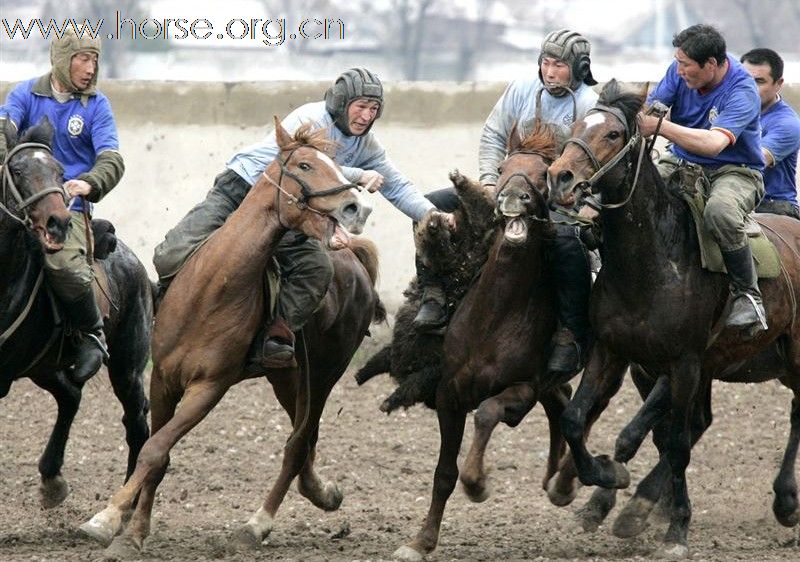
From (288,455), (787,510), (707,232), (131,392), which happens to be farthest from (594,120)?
(131,392)

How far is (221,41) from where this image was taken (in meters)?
15.0

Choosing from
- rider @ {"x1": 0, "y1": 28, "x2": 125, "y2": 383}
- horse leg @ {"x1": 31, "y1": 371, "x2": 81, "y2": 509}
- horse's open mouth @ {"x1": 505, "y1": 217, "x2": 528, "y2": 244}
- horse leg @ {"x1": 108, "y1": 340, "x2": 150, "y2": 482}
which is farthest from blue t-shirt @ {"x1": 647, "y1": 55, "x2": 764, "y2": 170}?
horse leg @ {"x1": 31, "y1": 371, "x2": 81, "y2": 509}

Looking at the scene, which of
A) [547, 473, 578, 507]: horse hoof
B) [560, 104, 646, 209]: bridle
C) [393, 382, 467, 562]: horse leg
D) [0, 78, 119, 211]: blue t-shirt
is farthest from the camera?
[547, 473, 578, 507]: horse hoof

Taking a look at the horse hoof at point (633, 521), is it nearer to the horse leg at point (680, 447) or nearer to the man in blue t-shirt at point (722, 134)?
the horse leg at point (680, 447)

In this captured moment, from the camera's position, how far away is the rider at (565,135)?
331 inches

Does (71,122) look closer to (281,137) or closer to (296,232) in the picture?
(281,137)

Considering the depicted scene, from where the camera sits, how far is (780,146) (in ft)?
33.1

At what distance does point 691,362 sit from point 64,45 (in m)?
3.75

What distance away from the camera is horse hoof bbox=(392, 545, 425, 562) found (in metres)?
8.10

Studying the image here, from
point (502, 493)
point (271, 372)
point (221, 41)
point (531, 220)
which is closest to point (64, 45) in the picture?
point (271, 372)

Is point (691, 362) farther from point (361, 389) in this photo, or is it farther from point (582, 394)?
point (361, 389)

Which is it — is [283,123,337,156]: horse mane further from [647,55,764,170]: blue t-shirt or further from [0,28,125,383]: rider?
[647,55,764,170]: blue t-shirt

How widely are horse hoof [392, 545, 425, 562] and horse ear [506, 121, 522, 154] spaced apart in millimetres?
2116

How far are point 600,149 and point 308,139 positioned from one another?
146cm
